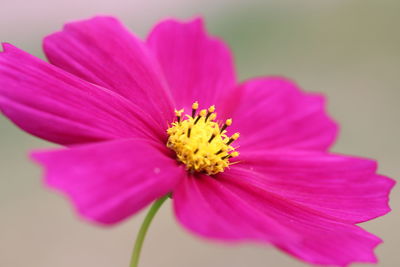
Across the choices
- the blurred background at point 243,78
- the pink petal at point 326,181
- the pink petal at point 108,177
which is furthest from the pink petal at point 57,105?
the blurred background at point 243,78

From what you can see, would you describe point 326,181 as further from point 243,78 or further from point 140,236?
Result: point 243,78

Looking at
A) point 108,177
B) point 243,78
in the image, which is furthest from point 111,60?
A: point 243,78

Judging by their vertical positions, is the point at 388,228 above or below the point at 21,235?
above

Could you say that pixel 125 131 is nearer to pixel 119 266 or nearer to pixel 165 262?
pixel 119 266

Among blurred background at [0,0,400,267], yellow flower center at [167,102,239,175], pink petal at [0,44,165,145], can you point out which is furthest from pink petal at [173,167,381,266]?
blurred background at [0,0,400,267]

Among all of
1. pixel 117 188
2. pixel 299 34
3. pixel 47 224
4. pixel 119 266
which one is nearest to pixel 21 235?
pixel 47 224
